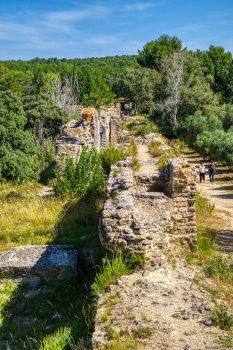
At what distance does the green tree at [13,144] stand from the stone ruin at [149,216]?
8.51m

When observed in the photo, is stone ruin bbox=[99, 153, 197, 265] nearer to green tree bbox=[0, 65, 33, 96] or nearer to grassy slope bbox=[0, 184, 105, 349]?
grassy slope bbox=[0, 184, 105, 349]

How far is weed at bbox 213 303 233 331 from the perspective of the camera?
9.22 feet

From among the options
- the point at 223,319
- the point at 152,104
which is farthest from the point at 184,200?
the point at 152,104

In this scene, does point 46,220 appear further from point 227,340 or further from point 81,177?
point 227,340

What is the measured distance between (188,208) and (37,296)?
351cm

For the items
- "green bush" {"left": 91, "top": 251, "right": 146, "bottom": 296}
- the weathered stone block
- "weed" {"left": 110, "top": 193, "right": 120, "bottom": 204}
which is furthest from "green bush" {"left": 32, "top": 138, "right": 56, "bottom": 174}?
"green bush" {"left": 91, "top": 251, "right": 146, "bottom": 296}

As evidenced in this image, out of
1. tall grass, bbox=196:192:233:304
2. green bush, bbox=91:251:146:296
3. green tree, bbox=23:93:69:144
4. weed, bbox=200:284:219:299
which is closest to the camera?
weed, bbox=200:284:219:299

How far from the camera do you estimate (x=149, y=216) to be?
479 centimetres

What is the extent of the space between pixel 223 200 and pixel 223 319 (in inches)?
377

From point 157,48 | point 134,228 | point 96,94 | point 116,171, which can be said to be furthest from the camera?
point 157,48

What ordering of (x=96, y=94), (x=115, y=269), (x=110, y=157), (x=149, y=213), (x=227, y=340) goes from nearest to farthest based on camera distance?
(x=227, y=340), (x=115, y=269), (x=149, y=213), (x=110, y=157), (x=96, y=94)

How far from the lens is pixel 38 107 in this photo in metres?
23.0

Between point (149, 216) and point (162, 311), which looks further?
point (149, 216)

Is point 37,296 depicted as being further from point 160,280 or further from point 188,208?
point 188,208
